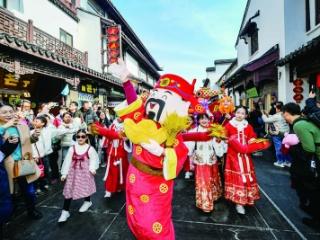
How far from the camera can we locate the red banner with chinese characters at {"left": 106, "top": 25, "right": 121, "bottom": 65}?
12.5 meters

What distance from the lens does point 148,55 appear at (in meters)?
26.2

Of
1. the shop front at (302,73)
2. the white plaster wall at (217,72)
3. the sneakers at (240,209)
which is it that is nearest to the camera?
the sneakers at (240,209)

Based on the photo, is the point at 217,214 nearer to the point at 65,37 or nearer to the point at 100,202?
the point at 100,202

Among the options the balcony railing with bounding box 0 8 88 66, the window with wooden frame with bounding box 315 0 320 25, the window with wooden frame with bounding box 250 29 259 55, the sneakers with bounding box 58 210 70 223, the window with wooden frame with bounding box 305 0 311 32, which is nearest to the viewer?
the sneakers with bounding box 58 210 70 223

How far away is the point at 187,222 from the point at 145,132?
2070mm

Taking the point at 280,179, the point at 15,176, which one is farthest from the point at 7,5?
the point at 280,179

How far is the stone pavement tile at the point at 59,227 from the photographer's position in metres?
3.27

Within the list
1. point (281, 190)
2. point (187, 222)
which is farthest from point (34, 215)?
point (281, 190)

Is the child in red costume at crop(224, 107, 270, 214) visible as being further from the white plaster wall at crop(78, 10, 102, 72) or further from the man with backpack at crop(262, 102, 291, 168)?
the white plaster wall at crop(78, 10, 102, 72)

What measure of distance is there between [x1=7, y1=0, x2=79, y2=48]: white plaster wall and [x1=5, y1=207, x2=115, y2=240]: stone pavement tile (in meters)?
7.39

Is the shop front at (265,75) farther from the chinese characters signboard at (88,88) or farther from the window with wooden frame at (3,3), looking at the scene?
the window with wooden frame at (3,3)

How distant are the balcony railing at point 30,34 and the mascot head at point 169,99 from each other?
573 centimetres

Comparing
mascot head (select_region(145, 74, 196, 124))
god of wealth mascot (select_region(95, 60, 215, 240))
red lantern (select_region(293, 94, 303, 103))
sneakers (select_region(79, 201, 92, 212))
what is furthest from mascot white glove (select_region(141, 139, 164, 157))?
red lantern (select_region(293, 94, 303, 103))

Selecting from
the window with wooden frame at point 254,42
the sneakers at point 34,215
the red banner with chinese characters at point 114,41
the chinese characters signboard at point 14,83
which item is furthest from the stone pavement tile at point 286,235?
the window with wooden frame at point 254,42
